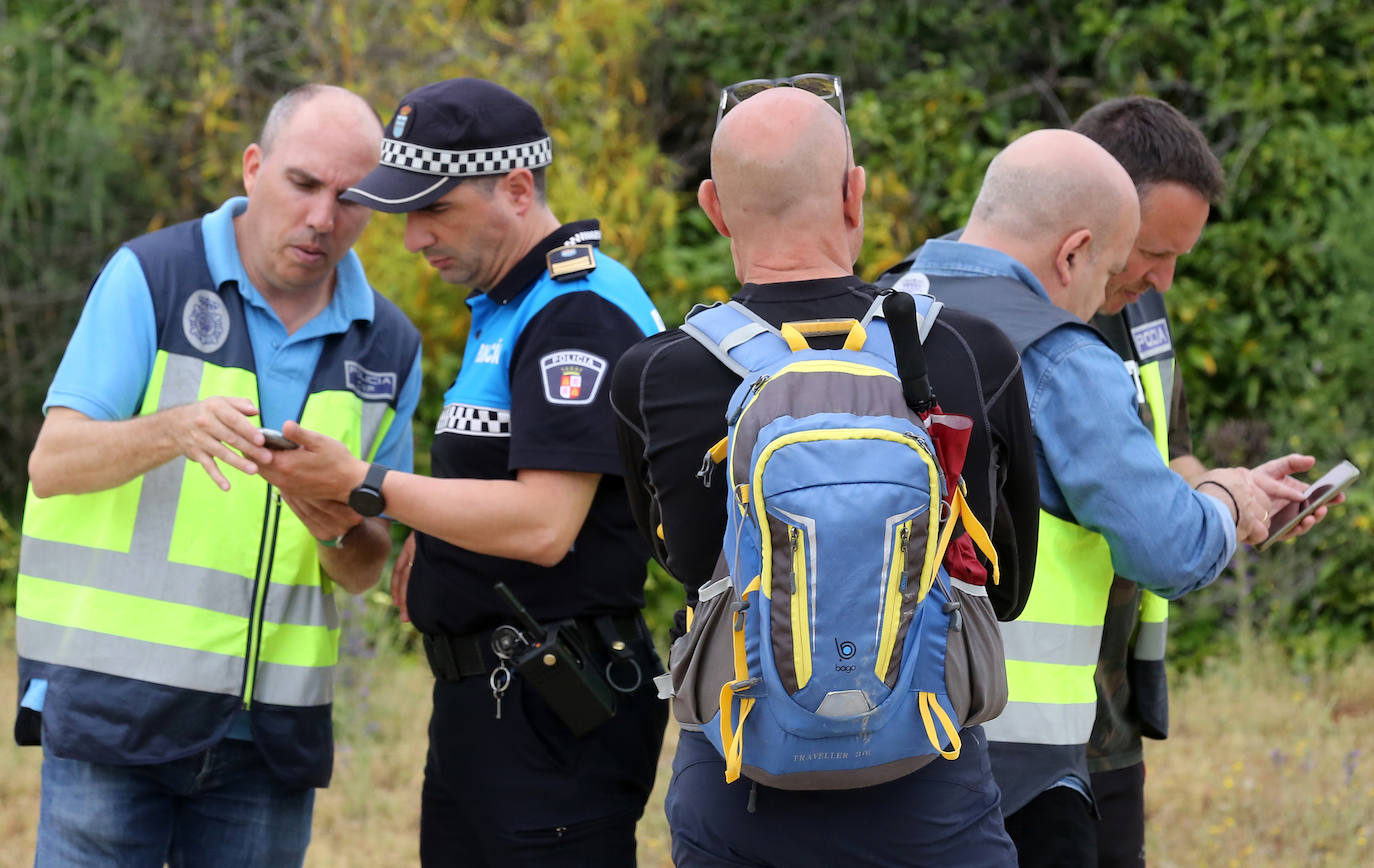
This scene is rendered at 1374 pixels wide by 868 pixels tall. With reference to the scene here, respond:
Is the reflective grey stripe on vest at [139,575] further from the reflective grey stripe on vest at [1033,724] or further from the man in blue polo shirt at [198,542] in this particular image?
the reflective grey stripe on vest at [1033,724]

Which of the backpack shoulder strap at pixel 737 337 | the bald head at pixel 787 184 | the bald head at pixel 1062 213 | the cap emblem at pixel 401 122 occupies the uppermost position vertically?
the cap emblem at pixel 401 122

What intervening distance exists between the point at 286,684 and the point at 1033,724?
1446 millimetres

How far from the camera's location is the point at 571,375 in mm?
2678

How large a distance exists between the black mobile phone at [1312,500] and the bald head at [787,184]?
1356 mm

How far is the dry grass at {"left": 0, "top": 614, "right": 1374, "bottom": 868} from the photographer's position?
4.48 m

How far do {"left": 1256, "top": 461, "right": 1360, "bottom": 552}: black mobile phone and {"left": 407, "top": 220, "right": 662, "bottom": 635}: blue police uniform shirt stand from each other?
1.33m

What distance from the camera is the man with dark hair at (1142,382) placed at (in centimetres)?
289

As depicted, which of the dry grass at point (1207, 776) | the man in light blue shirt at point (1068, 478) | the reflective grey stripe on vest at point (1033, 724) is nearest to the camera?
the man in light blue shirt at point (1068, 478)

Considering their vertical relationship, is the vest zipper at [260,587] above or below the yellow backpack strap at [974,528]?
below

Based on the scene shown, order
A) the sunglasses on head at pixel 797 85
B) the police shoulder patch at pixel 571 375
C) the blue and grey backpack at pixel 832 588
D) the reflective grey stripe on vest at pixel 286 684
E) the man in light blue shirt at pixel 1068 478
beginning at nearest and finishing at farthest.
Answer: the blue and grey backpack at pixel 832 588 → the sunglasses on head at pixel 797 85 → the man in light blue shirt at pixel 1068 478 → the police shoulder patch at pixel 571 375 → the reflective grey stripe on vest at pixel 286 684

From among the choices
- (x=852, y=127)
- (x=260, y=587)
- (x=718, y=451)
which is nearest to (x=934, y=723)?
(x=718, y=451)

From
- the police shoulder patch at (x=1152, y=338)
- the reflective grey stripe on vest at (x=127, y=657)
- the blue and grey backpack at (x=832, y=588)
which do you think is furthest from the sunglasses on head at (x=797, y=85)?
the reflective grey stripe on vest at (x=127, y=657)

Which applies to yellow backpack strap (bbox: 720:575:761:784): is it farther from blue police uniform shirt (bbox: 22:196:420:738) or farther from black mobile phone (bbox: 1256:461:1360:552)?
black mobile phone (bbox: 1256:461:1360:552)

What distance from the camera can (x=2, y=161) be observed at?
7.75 m
